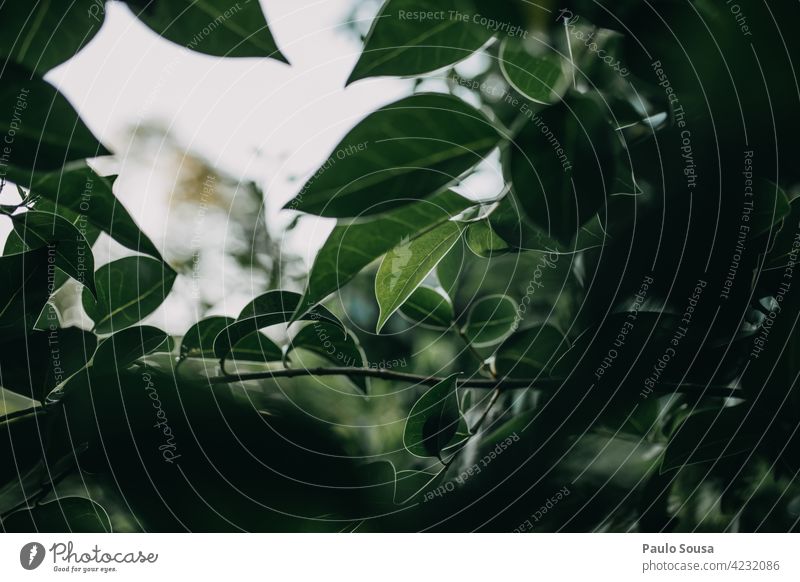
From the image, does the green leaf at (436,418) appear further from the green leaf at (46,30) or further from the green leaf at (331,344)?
the green leaf at (46,30)

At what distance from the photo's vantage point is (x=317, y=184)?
21cm

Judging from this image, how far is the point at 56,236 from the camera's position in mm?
245

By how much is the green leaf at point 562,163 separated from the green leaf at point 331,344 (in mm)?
102

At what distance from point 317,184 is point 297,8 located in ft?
0.37

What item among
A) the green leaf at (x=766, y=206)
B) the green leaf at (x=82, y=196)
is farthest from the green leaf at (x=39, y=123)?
the green leaf at (x=766, y=206)

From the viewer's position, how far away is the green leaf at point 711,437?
9.4 inches

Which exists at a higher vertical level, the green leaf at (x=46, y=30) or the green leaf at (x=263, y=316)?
the green leaf at (x=46, y=30)

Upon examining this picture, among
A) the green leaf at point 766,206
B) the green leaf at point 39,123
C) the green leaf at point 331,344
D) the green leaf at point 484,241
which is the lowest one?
the green leaf at point 331,344

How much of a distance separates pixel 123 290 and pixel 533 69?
20 centimetres

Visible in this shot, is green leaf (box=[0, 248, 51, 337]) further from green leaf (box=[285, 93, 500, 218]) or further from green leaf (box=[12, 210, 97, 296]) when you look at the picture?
green leaf (box=[285, 93, 500, 218])

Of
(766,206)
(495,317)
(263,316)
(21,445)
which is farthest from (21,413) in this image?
(766,206)
